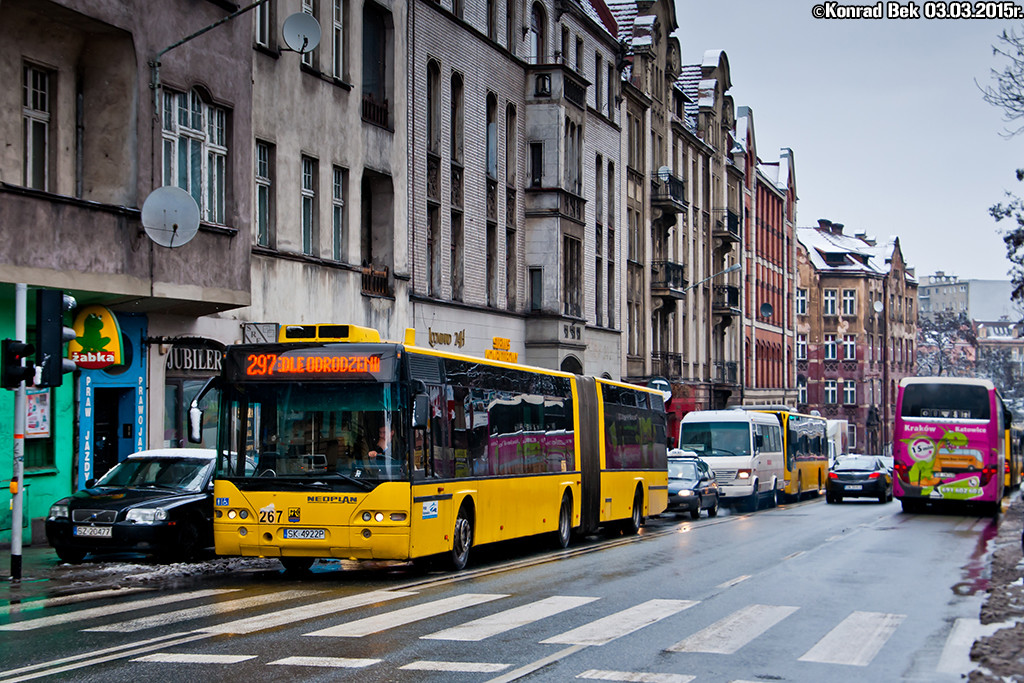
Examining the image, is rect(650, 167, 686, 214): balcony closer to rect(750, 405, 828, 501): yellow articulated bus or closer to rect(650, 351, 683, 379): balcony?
rect(650, 351, 683, 379): balcony

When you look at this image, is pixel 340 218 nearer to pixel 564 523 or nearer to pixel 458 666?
pixel 564 523

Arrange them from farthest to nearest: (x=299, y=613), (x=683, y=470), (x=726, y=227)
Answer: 1. (x=726, y=227)
2. (x=683, y=470)
3. (x=299, y=613)

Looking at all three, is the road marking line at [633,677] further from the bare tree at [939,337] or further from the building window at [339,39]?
the bare tree at [939,337]

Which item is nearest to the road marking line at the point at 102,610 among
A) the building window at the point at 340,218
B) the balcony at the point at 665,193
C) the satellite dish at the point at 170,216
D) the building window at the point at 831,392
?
the satellite dish at the point at 170,216

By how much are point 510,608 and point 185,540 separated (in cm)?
629

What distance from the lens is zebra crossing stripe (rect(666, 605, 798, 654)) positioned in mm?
11367

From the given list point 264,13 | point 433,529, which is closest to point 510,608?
point 433,529

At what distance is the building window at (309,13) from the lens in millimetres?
28141

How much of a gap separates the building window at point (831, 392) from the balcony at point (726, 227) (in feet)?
109

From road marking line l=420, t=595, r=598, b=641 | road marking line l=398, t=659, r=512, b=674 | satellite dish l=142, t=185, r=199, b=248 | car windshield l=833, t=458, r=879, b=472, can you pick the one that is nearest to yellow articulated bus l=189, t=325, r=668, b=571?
road marking line l=420, t=595, r=598, b=641

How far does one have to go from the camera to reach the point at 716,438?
39.4 m

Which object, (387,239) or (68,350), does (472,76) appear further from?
(68,350)

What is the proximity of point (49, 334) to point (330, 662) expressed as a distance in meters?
6.86

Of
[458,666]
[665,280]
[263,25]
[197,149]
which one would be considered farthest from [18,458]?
[665,280]
